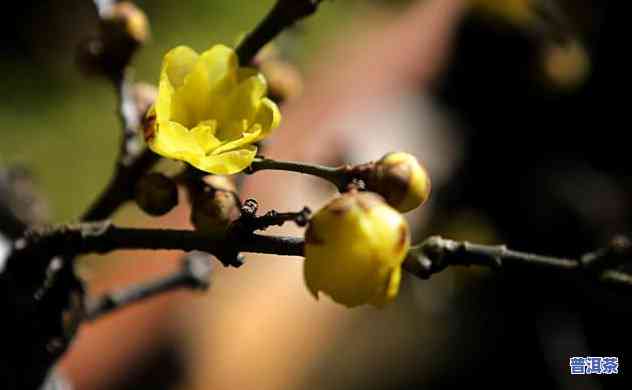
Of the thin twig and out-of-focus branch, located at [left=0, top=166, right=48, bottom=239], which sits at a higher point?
out-of-focus branch, located at [left=0, top=166, right=48, bottom=239]

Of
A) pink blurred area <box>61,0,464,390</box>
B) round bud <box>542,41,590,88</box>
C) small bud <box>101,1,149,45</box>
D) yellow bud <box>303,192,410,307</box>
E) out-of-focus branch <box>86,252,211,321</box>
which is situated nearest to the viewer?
yellow bud <box>303,192,410,307</box>

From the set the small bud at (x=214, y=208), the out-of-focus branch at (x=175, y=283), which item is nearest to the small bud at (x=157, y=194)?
the small bud at (x=214, y=208)

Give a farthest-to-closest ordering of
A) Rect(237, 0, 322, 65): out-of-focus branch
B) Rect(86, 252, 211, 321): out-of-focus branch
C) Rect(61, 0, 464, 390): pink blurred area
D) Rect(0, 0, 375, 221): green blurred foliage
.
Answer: Rect(0, 0, 375, 221): green blurred foliage
Rect(61, 0, 464, 390): pink blurred area
Rect(86, 252, 211, 321): out-of-focus branch
Rect(237, 0, 322, 65): out-of-focus branch

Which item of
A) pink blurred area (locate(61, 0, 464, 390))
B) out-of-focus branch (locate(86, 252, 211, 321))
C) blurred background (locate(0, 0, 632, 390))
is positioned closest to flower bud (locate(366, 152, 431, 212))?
out-of-focus branch (locate(86, 252, 211, 321))

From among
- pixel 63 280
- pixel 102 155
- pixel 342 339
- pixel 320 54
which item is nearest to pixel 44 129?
pixel 102 155

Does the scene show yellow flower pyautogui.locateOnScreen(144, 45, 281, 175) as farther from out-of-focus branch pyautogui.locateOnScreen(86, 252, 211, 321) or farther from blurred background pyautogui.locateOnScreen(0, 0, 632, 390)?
blurred background pyautogui.locateOnScreen(0, 0, 632, 390)

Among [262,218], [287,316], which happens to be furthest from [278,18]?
[287,316]

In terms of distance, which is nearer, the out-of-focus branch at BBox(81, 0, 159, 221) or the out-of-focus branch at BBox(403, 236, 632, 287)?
the out-of-focus branch at BBox(403, 236, 632, 287)
